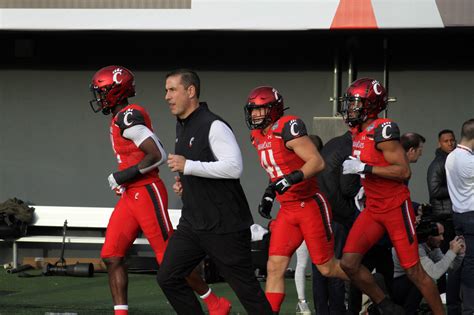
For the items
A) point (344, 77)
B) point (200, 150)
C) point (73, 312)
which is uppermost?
point (344, 77)

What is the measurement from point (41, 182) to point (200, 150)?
7.89 m

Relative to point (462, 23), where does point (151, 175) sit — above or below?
below

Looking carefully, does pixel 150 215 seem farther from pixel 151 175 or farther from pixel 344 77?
pixel 344 77

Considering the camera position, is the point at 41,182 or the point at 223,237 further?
the point at 41,182

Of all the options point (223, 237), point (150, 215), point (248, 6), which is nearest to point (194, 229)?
point (223, 237)

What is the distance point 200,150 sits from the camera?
789 centimetres

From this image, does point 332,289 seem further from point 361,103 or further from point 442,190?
point 442,190

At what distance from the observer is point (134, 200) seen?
9.13 metres

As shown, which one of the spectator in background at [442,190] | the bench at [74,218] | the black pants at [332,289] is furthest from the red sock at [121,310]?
the bench at [74,218]

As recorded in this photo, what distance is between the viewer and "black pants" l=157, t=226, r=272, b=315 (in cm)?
774

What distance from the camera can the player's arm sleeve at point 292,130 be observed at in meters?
8.71

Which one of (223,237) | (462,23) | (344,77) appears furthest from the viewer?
(344,77)

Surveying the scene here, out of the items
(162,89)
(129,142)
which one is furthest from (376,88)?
(162,89)

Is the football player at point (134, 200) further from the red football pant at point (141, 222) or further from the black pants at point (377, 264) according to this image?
the black pants at point (377, 264)
